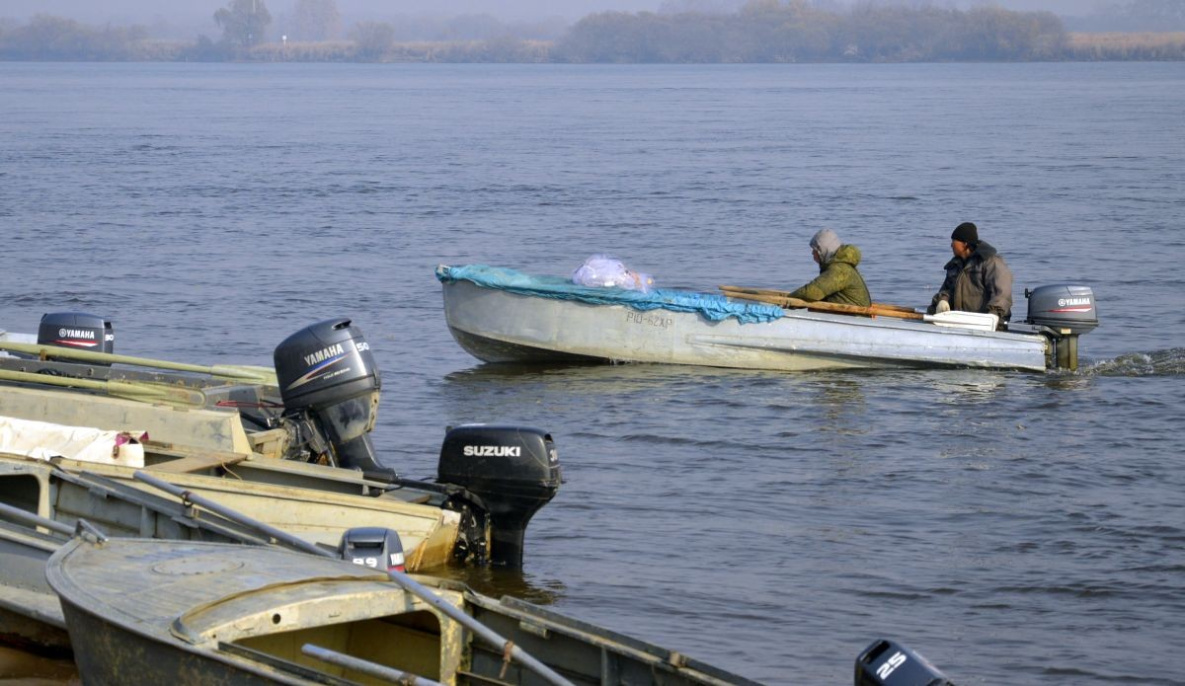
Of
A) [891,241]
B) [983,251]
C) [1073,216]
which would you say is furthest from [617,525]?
[1073,216]

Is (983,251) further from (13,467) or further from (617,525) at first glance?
(13,467)

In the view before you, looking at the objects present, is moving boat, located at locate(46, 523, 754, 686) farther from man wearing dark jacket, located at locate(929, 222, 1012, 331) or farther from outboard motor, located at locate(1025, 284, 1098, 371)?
outboard motor, located at locate(1025, 284, 1098, 371)

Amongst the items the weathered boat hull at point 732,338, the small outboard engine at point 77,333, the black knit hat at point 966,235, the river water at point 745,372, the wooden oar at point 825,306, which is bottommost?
the river water at point 745,372

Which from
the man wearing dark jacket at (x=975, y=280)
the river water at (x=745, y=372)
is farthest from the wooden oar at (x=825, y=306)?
the river water at (x=745, y=372)

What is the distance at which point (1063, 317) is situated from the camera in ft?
50.1

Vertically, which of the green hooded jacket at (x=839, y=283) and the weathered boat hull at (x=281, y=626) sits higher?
the green hooded jacket at (x=839, y=283)

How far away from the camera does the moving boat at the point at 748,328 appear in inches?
602

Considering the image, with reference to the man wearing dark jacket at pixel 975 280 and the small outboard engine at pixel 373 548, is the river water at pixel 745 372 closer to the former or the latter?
the man wearing dark jacket at pixel 975 280

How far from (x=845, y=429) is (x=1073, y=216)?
1803 centimetres

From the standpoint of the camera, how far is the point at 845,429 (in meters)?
13.8

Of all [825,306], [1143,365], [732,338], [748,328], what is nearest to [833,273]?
[825,306]

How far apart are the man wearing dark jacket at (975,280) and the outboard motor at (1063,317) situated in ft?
1.02

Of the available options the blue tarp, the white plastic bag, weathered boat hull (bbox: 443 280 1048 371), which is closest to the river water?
weathered boat hull (bbox: 443 280 1048 371)

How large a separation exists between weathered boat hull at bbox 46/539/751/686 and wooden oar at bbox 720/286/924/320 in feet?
29.5
